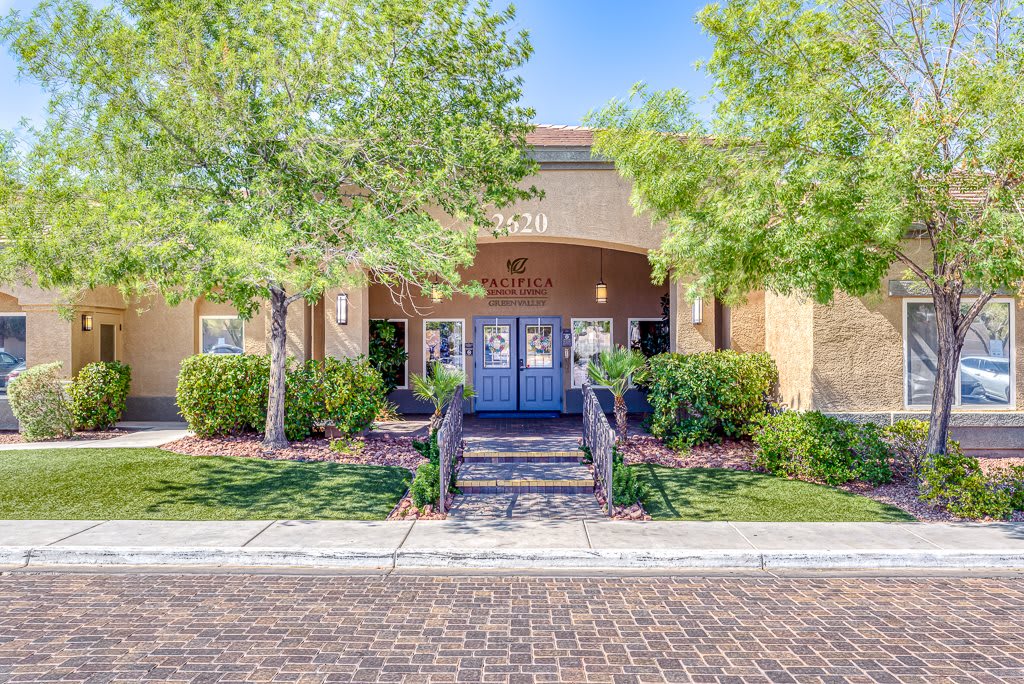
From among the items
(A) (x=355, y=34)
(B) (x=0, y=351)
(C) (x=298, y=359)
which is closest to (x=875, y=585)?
(A) (x=355, y=34)

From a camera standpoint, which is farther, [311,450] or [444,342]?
[444,342]

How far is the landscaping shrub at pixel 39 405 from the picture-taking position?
1163 cm

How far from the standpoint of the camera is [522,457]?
995cm

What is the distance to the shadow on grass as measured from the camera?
754 cm

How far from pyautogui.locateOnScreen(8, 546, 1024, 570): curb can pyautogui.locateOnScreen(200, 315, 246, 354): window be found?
8586 mm

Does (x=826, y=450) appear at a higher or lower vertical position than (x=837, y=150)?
lower

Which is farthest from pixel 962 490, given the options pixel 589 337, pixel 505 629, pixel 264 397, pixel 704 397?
pixel 264 397

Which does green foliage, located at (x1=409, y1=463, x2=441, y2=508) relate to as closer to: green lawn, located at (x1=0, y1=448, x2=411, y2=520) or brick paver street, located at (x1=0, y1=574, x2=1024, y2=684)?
green lawn, located at (x1=0, y1=448, x2=411, y2=520)

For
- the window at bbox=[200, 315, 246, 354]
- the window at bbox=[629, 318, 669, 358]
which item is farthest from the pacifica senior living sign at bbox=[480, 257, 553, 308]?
the window at bbox=[200, 315, 246, 354]

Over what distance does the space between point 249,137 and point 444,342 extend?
8004mm

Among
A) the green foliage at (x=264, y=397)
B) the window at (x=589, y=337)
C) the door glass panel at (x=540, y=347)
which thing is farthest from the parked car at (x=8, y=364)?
the window at (x=589, y=337)

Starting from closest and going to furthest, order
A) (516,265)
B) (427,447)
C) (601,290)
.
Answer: (427,447) < (601,290) < (516,265)

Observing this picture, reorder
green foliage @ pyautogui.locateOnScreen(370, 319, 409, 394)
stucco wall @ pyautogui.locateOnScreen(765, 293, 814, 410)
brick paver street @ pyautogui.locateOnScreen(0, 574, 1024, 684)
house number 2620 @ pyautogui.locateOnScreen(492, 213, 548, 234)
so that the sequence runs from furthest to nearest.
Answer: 1. green foliage @ pyautogui.locateOnScreen(370, 319, 409, 394)
2. house number 2620 @ pyautogui.locateOnScreen(492, 213, 548, 234)
3. stucco wall @ pyautogui.locateOnScreen(765, 293, 814, 410)
4. brick paver street @ pyautogui.locateOnScreen(0, 574, 1024, 684)

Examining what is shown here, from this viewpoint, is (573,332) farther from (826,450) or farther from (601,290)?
(826,450)
